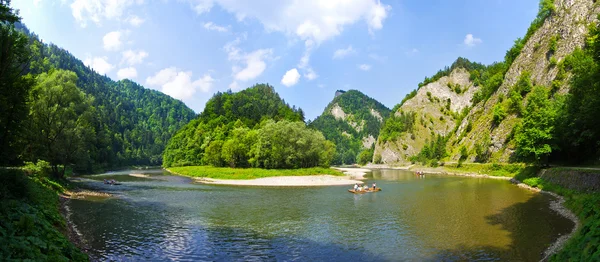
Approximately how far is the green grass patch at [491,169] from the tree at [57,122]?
84827mm

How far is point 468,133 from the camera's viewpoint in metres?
118

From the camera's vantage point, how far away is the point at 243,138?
11062cm

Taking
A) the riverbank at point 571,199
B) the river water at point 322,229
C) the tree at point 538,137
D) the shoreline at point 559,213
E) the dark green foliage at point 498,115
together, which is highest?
the dark green foliage at point 498,115

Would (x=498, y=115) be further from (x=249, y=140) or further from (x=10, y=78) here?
(x=10, y=78)

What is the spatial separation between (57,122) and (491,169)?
3692 inches

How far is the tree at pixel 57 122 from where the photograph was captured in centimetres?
5159

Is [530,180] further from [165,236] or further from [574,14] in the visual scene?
[574,14]

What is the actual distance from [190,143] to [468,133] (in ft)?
372

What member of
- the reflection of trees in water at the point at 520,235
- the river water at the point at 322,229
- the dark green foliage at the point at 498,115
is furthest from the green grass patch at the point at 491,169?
the reflection of trees in water at the point at 520,235

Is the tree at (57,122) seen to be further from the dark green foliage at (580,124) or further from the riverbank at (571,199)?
the dark green foliage at (580,124)

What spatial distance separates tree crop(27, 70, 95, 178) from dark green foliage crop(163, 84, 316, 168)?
51.0 meters

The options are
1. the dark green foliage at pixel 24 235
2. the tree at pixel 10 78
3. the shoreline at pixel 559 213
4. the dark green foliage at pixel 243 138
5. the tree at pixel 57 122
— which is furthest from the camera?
the dark green foliage at pixel 243 138

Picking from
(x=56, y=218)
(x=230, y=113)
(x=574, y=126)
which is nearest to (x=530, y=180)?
(x=574, y=126)

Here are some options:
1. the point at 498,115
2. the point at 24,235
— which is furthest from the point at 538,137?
the point at 24,235
